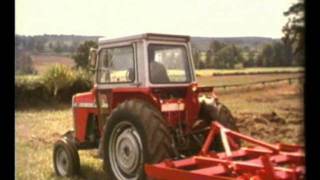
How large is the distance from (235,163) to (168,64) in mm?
662

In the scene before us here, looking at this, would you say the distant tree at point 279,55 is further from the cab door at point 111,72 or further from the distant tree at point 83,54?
the distant tree at point 83,54

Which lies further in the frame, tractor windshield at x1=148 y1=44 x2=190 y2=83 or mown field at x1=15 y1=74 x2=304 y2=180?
tractor windshield at x1=148 y1=44 x2=190 y2=83

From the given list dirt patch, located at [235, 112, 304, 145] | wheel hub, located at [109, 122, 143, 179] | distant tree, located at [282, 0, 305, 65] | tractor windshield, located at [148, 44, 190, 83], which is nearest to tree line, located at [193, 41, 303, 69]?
distant tree, located at [282, 0, 305, 65]

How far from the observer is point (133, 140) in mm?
2994

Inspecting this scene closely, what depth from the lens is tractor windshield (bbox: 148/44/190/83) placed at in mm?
2975

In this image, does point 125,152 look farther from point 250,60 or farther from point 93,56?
point 250,60

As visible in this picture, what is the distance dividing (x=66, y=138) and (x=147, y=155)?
2.19 feet

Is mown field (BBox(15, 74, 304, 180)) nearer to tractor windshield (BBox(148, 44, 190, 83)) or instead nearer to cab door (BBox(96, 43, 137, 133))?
tractor windshield (BBox(148, 44, 190, 83))

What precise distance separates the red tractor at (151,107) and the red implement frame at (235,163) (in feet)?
0.13

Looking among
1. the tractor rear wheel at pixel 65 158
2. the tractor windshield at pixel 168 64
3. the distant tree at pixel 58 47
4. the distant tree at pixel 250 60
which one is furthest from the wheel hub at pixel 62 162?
the distant tree at pixel 250 60

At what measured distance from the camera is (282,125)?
256cm

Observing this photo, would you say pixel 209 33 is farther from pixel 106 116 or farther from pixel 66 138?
pixel 66 138
